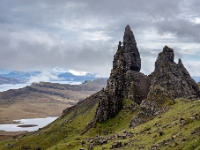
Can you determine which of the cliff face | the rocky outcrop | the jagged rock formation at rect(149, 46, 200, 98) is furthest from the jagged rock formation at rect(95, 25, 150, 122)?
the rocky outcrop

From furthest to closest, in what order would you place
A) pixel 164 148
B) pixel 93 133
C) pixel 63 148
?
pixel 93 133 → pixel 63 148 → pixel 164 148

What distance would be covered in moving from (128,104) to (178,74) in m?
52.5

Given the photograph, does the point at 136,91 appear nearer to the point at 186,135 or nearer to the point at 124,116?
the point at 124,116

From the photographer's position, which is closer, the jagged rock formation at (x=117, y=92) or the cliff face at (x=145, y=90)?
the cliff face at (x=145, y=90)

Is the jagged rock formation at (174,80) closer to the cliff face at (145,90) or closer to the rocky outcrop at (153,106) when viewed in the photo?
the cliff face at (145,90)

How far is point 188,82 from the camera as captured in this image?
193750 millimetres

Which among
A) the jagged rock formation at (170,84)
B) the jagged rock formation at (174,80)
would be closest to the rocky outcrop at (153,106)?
the jagged rock formation at (170,84)

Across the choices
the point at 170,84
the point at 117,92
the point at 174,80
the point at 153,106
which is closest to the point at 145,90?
the point at 170,84

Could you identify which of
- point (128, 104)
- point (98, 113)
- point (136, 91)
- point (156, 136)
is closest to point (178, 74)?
point (136, 91)

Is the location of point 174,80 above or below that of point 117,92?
above

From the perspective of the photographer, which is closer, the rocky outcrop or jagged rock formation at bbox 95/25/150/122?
the rocky outcrop

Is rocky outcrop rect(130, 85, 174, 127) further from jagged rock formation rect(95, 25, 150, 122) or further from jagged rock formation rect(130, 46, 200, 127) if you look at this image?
jagged rock formation rect(95, 25, 150, 122)

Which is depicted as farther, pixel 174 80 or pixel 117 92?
pixel 174 80

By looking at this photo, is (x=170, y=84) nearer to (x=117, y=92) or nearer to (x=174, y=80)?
(x=174, y=80)
